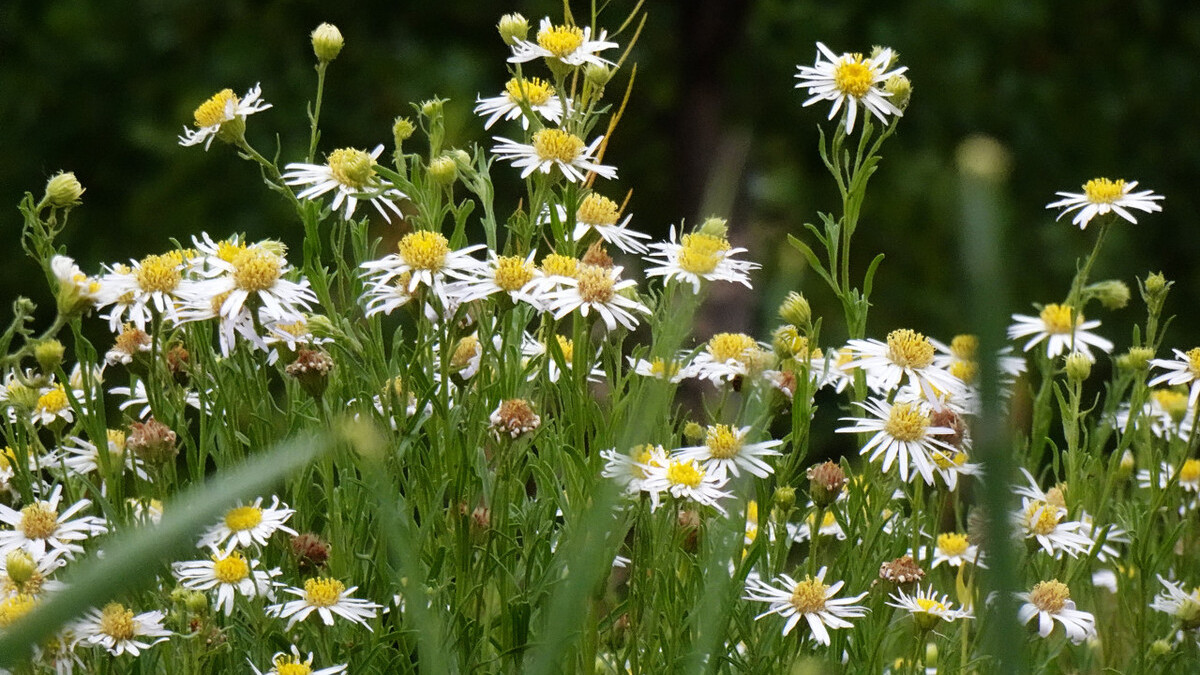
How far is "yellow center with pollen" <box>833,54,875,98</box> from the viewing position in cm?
114

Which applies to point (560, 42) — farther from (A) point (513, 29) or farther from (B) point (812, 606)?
(B) point (812, 606)

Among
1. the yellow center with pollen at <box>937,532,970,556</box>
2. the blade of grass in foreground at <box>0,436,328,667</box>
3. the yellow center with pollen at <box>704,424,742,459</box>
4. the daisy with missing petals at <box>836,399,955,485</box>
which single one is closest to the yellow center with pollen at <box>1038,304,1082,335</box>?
the yellow center with pollen at <box>937,532,970,556</box>

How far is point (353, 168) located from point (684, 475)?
0.33 metres

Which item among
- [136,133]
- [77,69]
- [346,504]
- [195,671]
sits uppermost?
[77,69]

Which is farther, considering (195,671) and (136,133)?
(136,133)

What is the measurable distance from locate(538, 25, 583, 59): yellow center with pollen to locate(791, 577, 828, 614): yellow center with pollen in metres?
0.47

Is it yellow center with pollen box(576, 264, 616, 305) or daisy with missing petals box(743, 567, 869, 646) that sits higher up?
yellow center with pollen box(576, 264, 616, 305)

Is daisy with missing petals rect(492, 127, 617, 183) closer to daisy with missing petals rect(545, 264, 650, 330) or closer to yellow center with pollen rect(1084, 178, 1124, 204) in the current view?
daisy with missing petals rect(545, 264, 650, 330)

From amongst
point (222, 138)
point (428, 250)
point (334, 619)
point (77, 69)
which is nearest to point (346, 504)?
point (334, 619)

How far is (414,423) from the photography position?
0.98 m

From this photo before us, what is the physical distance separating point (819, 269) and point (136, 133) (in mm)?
3022

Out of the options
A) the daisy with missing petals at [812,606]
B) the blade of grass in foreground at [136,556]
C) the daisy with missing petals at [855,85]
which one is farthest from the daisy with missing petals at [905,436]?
the blade of grass in foreground at [136,556]

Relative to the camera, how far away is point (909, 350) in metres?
1.06

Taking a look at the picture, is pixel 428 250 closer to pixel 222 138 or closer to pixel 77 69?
pixel 222 138
